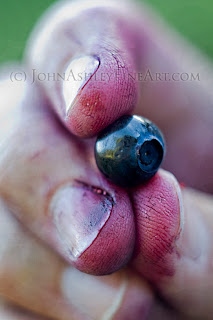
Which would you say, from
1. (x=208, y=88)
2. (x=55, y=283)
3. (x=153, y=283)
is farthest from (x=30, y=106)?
(x=208, y=88)

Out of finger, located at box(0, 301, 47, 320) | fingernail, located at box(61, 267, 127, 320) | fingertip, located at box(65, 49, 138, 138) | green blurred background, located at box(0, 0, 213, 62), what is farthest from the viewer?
green blurred background, located at box(0, 0, 213, 62)

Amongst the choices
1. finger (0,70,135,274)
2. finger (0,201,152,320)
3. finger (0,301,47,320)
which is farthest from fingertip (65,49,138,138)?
finger (0,301,47,320)

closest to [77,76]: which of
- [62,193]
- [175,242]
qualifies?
[62,193]

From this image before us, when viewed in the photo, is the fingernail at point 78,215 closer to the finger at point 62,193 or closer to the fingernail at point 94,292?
the finger at point 62,193

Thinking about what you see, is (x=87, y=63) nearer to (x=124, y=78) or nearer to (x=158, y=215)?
(x=124, y=78)

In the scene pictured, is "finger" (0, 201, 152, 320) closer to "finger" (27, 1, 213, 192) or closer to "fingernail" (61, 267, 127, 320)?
"fingernail" (61, 267, 127, 320)
